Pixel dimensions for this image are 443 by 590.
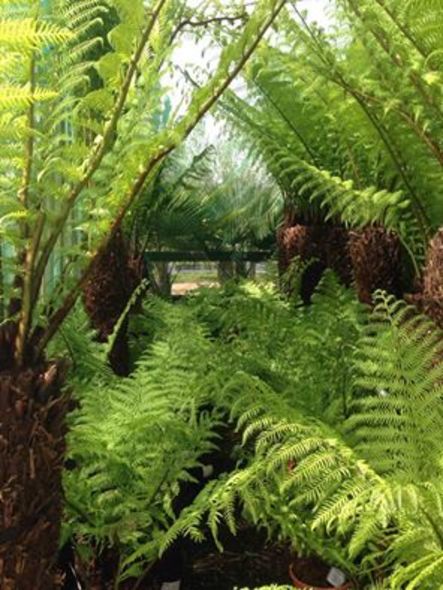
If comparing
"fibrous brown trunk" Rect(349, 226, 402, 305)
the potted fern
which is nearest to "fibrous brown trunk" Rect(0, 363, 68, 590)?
the potted fern

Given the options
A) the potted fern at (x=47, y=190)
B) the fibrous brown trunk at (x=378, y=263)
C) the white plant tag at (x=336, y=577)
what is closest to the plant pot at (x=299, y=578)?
the white plant tag at (x=336, y=577)

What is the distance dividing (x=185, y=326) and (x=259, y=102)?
1472 mm

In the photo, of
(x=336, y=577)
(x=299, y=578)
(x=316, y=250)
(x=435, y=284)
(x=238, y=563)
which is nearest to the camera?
(x=336, y=577)

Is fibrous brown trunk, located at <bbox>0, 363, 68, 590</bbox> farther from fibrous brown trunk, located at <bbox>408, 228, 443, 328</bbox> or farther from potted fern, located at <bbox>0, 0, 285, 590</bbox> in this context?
fibrous brown trunk, located at <bbox>408, 228, 443, 328</bbox>

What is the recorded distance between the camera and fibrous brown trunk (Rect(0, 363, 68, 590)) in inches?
55.6

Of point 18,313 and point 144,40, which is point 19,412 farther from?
point 144,40

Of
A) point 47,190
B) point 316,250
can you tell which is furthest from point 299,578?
point 316,250

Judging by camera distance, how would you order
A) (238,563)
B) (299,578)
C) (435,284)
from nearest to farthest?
1. (299,578)
2. (435,284)
3. (238,563)

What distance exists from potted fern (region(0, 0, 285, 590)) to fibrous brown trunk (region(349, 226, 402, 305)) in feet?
4.22

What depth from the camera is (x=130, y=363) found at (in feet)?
10.7

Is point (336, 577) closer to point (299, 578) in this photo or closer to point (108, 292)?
point (299, 578)

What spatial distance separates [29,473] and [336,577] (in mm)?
770

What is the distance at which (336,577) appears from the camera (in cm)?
180

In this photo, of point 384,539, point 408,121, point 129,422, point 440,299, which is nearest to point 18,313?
point 129,422
